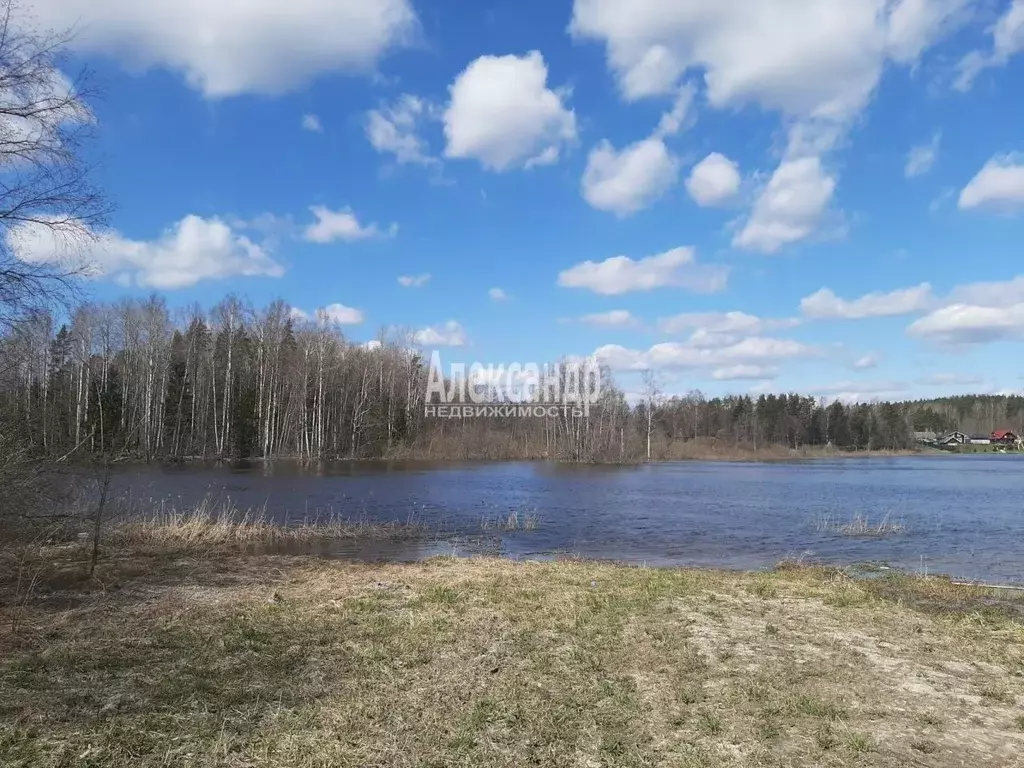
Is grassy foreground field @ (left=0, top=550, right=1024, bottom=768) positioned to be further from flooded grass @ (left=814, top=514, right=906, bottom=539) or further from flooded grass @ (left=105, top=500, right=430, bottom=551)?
flooded grass @ (left=814, top=514, right=906, bottom=539)

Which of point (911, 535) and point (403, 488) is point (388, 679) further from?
point (403, 488)

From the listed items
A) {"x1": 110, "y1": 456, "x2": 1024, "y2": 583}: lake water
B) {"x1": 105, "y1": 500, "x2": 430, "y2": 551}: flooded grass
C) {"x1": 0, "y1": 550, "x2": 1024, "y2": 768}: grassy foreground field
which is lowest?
{"x1": 110, "y1": 456, "x2": 1024, "y2": 583}: lake water

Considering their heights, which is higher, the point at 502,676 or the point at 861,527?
the point at 502,676

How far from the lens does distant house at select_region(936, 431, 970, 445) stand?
142 meters

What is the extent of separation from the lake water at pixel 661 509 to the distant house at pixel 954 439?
101748mm

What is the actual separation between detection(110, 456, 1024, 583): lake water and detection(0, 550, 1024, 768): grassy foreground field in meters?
7.68

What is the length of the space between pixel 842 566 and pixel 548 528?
10.6m

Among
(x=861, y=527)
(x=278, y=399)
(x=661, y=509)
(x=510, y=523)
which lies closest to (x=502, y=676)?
(x=510, y=523)

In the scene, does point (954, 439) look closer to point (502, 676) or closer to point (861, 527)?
point (861, 527)

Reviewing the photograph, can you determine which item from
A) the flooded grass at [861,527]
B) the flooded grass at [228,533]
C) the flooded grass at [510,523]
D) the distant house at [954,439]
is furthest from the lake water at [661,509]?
the distant house at [954,439]

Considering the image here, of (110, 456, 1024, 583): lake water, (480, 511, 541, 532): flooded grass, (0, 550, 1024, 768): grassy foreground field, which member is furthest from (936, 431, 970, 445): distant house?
(0, 550, 1024, 768): grassy foreground field

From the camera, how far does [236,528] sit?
18.9 m

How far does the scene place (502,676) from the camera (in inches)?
266

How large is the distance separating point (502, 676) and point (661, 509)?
85.5 feet
